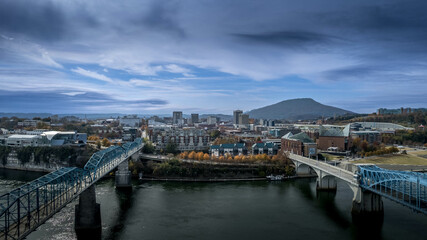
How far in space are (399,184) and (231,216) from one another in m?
6.85

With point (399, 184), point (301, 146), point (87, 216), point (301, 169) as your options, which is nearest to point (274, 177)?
point (301, 169)

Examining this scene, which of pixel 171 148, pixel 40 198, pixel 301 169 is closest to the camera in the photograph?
pixel 40 198

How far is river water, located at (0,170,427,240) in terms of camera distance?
12023 millimetres

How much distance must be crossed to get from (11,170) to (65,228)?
698 inches

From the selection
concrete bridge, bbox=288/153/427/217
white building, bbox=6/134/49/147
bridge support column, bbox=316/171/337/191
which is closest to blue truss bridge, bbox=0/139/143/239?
concrete bridge, bbox=288/153/427/217

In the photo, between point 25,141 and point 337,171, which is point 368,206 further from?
point 25,141

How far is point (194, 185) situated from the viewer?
806 inches

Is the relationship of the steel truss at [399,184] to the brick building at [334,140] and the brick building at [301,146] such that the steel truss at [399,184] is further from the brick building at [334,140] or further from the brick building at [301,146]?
the brick building at [334,140]

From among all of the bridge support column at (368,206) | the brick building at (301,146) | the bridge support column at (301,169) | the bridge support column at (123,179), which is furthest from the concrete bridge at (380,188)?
the bridge support column at (123,179)

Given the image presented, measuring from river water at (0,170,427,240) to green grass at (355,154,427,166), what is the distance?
926cm

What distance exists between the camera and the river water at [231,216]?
12.0 meters

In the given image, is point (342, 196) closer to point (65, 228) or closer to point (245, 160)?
point (245, 160)

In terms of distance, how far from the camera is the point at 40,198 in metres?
10.2

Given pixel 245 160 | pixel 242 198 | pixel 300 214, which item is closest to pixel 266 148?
pixel 245 160
